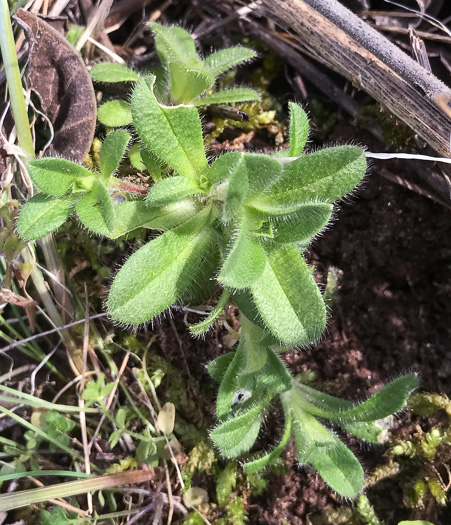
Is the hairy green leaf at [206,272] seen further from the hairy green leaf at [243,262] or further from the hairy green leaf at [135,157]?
the hairy green leaf at [135,157]

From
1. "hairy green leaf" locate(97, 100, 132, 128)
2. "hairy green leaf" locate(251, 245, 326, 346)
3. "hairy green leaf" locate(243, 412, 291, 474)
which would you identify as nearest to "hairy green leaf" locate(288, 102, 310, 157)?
"hairy green leaf" locate(251, 245, 326, 346)

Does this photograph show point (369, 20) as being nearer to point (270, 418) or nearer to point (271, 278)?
point (271, 278)

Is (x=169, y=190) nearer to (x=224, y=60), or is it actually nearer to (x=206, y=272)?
(x=206, y=272)

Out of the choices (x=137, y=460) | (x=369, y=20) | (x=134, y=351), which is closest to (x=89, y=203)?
(x=134, y=351)

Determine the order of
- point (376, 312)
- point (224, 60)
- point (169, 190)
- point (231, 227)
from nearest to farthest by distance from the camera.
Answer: point (169, 190) < point (231, 227) < point (224, 60) < point (376, 312)

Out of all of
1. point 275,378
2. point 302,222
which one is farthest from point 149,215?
point 275,378

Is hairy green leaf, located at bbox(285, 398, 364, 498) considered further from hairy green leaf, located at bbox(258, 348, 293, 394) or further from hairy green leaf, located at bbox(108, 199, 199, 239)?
hairy green leaf, located at bbox(108, 199, 199, 239)
